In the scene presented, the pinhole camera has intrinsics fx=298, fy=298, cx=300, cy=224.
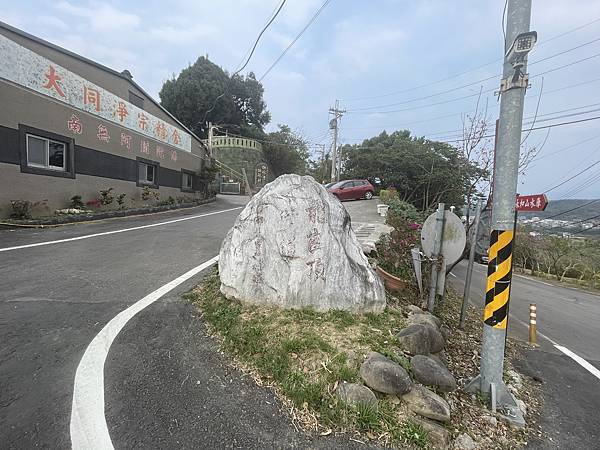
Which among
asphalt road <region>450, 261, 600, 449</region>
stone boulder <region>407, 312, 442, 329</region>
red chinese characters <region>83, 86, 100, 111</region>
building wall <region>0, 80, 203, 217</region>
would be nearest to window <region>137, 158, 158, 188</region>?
building wall <region>0, 80, 203, 217</region>

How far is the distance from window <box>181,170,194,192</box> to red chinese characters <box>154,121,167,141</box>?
2.56m

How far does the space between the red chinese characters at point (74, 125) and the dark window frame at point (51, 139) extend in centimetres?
34

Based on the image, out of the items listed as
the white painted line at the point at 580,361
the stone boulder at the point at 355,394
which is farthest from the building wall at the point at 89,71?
the white painted line at the point at 580,361

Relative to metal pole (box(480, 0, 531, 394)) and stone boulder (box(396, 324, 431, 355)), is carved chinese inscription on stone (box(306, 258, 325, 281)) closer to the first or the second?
stone boulder (box(396, 324, 431, 355))

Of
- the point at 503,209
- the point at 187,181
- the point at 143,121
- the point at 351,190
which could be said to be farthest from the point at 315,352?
the point at 187,181

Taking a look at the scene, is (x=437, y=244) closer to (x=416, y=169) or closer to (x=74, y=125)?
(x=74, y=125)

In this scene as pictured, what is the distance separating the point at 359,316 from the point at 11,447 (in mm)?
3187

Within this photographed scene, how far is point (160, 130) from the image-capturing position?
51.7 ft

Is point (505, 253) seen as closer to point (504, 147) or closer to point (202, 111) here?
point (504, 147)

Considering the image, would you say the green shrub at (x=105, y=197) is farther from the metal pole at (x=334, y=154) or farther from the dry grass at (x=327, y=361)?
the metal pole at (x=334, y=154)

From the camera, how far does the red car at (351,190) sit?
1817cm

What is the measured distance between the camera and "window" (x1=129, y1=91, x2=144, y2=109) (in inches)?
538

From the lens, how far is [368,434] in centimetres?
227

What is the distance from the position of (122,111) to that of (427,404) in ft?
49.2
